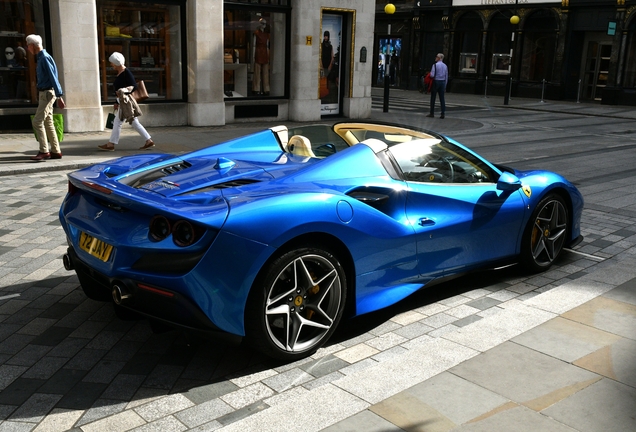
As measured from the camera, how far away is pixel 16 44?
14.2 meters

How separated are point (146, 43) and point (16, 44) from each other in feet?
9.34

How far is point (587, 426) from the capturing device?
3232 mm

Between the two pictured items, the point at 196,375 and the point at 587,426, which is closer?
the point at 587,426

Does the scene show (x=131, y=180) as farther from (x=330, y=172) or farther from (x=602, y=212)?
(x=602, y=212)

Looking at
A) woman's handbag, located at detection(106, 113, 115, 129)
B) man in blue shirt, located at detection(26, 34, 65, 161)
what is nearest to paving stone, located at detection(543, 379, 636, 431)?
man in blue shirt, located at detection(26, 34, 65, 161)

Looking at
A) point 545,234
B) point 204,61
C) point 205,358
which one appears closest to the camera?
point 205,358

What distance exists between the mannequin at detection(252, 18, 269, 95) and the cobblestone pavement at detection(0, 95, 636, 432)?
38.7ft

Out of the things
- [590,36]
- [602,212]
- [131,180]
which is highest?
[590,36]

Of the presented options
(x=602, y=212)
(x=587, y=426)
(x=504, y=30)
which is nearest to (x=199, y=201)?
(x=587, y=426)

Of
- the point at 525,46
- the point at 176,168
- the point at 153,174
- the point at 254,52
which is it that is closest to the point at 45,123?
the point at 176,168

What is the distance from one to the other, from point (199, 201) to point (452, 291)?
98.0 inches

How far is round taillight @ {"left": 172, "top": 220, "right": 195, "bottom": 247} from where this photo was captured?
142 inches

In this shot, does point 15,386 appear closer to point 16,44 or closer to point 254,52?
point 16,44

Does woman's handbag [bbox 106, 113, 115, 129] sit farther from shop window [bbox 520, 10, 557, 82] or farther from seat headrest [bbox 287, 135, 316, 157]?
shop window [bbox 520, 10, 557, 82]
